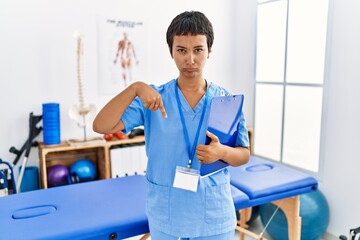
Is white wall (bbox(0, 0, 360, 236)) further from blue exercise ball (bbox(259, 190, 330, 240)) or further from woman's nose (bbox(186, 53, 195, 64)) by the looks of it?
woman's nose (bbox(186, 53, 195, 64))

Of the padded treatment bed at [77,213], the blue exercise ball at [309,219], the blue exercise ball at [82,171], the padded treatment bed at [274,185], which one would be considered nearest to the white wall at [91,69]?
the blue exercise ball at [309,219]

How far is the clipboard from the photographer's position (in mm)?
1080

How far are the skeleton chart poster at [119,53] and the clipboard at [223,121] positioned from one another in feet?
7.32

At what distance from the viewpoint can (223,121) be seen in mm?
1130

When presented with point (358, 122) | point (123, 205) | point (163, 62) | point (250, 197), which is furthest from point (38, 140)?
point (358, 122)

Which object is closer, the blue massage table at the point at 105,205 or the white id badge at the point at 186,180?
the white id badge at the point at 186,180

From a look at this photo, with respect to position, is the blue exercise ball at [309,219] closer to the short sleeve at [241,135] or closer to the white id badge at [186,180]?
the short sleeve at [241,135]

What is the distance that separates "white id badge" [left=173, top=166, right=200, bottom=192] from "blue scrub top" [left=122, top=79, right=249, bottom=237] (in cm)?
4

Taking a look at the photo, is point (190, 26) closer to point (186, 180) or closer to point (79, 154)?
point (186, 180)

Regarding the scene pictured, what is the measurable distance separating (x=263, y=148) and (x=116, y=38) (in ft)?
6.17

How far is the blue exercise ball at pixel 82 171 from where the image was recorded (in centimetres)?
287

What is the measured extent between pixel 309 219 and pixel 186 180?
1.91 m

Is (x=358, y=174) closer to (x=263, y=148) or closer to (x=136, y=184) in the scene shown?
(x=263, y=148)

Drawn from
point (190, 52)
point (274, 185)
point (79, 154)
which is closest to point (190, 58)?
point (190, 52)
